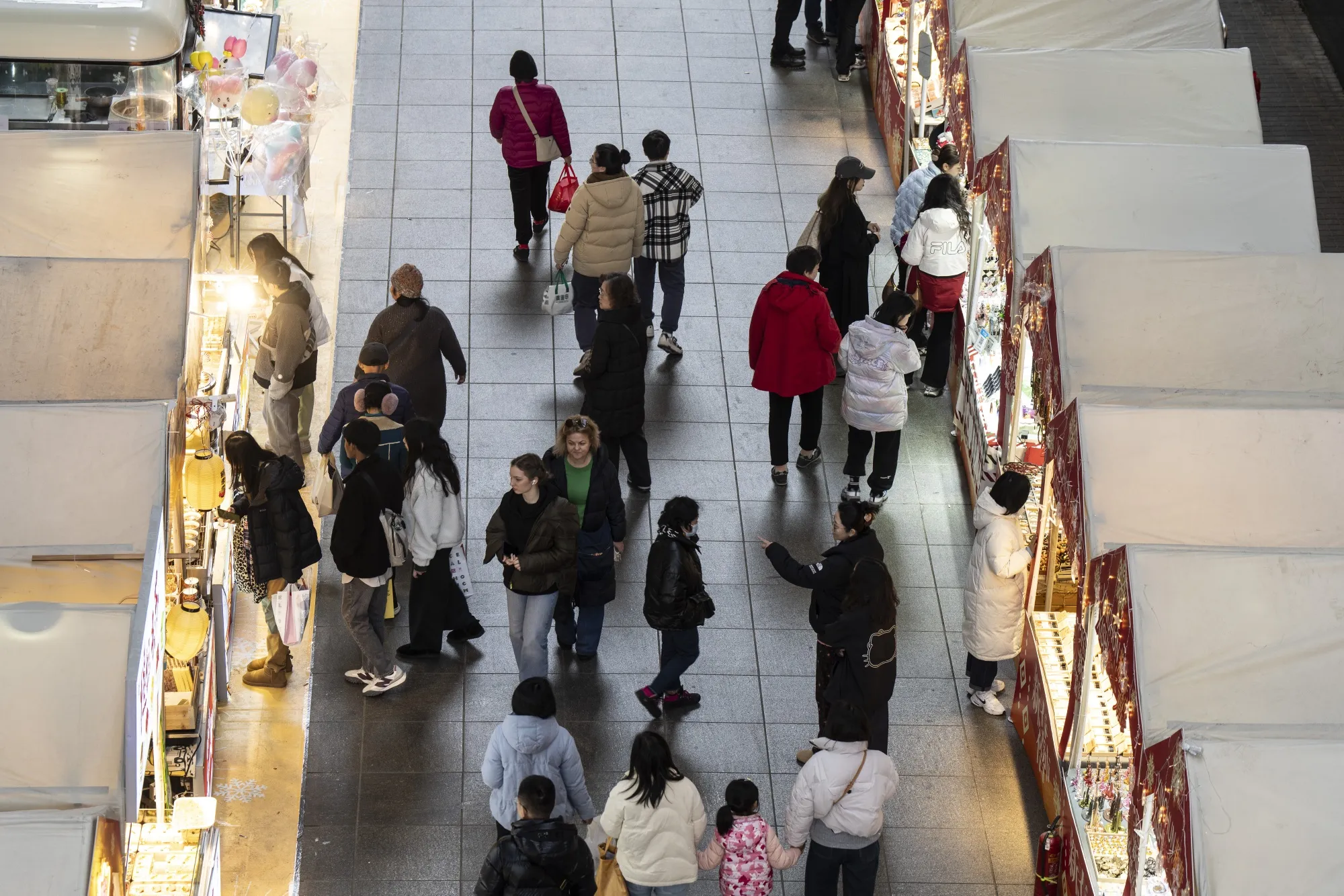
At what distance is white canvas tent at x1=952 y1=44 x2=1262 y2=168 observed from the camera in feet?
35.1

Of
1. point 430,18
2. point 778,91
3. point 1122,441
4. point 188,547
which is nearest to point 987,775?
point 1122,441

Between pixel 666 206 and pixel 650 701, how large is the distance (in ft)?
12.2

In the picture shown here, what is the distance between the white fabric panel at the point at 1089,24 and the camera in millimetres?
11977

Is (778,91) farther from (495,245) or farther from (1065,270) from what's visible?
(1065,270)

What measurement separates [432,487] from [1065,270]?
3267mm

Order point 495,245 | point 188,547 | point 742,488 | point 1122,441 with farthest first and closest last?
point 495,245 → point 742,488 → point 188,547 → point 1122,441

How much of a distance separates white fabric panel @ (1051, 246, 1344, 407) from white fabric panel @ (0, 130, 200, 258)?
4543 mm

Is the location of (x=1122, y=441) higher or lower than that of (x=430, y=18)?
lower

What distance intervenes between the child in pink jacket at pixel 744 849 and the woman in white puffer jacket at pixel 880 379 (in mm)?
3544

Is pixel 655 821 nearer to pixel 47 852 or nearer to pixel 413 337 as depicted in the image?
pixel 47 852

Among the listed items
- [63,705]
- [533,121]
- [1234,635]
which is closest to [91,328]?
[63,705]

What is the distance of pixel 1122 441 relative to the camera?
299 inches

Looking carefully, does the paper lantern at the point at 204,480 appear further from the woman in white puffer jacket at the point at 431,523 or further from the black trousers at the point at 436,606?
the black trousers at the point at 436,606

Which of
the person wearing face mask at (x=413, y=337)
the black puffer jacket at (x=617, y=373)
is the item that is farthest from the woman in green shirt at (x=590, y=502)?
the person wearing face mask at (x=413, y=337)
